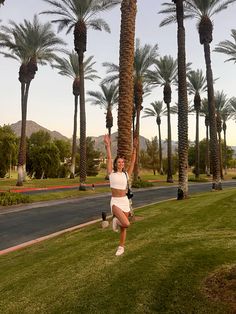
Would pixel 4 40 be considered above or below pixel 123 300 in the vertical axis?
above

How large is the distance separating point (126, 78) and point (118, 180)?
9.31m

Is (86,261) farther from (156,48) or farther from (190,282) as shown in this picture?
(156,48)

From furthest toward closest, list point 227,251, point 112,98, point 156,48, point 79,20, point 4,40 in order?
point 112,98, point 156,48, point 4,40, point 79,20, point 227,251

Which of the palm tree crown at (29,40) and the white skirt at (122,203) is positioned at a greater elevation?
the palm tree crown at (29,40)

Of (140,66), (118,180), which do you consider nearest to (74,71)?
(140,66)

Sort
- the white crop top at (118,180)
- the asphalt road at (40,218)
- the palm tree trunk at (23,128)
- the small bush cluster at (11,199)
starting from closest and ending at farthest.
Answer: the white crop top at (118,180) < the asphalt road at (40,218) < the small bush cluster at (11,199) < the palm tree trunk at (23,128)

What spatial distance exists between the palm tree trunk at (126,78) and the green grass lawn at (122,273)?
490 centimetres

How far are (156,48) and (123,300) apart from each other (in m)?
41.4

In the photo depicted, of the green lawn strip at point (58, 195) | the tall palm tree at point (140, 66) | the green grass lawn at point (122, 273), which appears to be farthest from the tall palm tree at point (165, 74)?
the green grass lawn at point (122, 273)

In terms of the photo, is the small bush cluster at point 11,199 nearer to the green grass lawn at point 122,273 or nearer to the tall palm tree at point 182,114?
the tall palm tree at point 182,114

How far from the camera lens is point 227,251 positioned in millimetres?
7539

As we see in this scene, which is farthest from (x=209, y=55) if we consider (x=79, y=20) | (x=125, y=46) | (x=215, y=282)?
(x=215, y=282)

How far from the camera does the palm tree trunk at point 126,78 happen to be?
48.5 feet

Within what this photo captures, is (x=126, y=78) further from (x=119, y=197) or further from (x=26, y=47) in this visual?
(x=26, y=47)
